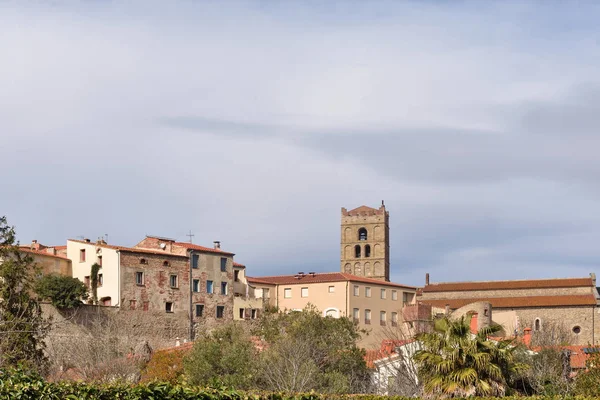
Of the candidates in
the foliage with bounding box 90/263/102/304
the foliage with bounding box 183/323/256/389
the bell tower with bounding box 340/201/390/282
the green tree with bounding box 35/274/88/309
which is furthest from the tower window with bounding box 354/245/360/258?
the foliage with bounding box 183/323/256/389

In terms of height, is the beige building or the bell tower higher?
the bell tower

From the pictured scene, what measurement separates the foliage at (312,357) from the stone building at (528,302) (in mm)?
34883

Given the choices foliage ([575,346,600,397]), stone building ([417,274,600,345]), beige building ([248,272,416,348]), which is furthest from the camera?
stone building ([417,274,600,345])

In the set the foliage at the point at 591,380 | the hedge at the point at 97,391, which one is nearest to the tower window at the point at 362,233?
the foliage at the point at 591,380

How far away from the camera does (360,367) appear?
204 ft

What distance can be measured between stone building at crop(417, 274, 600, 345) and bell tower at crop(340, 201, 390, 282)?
26619 millimetres

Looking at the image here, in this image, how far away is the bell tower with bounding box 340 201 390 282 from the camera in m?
147

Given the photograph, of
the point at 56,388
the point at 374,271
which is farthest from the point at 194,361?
the point at 374,271

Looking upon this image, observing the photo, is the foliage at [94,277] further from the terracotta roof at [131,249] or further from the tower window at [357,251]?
the tower window at [357,251]

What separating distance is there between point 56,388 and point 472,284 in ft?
318

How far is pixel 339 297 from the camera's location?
328 feet

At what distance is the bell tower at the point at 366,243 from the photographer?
14662cm

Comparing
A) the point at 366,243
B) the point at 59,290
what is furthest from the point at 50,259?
the point at 366,243

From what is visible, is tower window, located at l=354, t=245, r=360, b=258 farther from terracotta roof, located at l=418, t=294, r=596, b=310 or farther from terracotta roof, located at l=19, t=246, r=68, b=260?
terracotta roof, located at l=19, t=246, r=68, b=260
